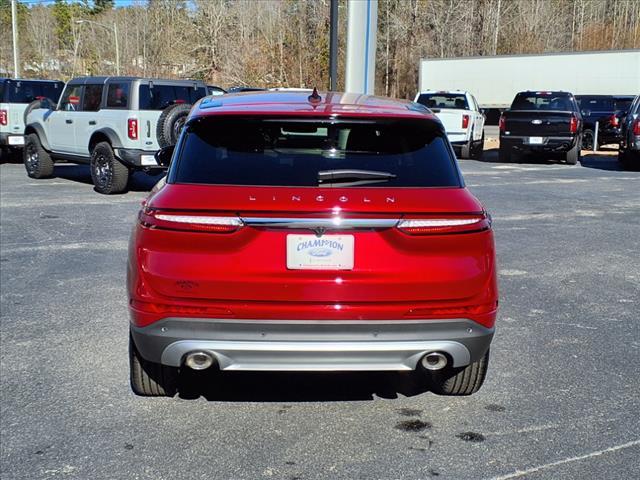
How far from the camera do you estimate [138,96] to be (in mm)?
12273

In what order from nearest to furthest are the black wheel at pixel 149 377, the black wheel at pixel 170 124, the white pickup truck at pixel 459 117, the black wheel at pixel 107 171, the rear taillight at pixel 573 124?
the black wheel at pixel 149 377
the black wheel at pixel 170 124
the black wheel at pixel 107 171
the rear taillight at pixel 573 124
the white pickup truck at pixel 459 117

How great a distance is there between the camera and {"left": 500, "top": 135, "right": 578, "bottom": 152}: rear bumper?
1934cm

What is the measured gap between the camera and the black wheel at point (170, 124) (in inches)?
458

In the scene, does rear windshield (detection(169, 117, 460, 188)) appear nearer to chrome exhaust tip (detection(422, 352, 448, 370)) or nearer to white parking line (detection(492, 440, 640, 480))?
chrome exhaust tip (detection(422, 352, 448, 370))

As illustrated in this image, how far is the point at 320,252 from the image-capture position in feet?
11.3

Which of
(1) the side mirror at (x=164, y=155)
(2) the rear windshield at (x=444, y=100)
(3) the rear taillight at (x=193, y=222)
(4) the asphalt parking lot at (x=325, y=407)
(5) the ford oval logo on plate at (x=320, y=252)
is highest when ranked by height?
(2) the rear windshield at (x=444, y=100)

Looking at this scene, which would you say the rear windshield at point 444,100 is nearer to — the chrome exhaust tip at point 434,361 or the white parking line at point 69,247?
the white parking line at point 69,247

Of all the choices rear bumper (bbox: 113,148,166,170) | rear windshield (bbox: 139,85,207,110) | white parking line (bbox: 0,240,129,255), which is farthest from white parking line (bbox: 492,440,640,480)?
rear windshield (bbox: 139,85,207,110)

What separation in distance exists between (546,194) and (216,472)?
11276mm

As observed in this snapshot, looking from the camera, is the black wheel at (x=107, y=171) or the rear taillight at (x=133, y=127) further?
the black wheel at (x=107, y=171)

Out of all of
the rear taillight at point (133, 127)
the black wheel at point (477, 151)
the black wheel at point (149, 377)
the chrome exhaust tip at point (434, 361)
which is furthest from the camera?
the black wheel at point (477, 151)

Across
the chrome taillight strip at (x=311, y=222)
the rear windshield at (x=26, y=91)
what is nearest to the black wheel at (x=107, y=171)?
the rear windshield at (x=26, y=91)

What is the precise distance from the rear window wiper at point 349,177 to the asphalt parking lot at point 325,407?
127 cm

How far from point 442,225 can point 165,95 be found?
9.92 meters
